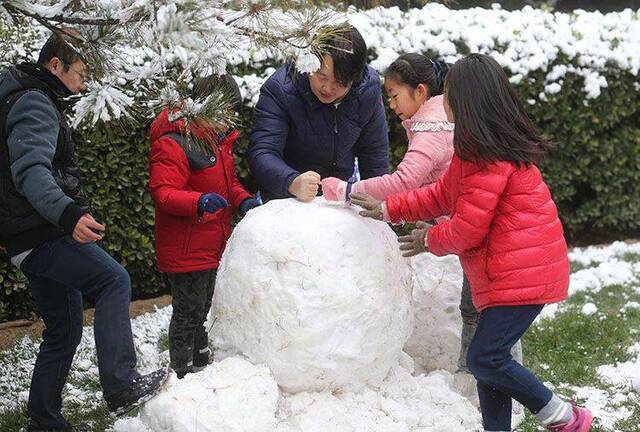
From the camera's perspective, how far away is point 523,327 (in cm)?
334

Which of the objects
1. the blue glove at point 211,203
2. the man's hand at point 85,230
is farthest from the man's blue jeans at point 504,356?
the man's hand at point 85,230

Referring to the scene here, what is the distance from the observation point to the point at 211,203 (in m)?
3.77

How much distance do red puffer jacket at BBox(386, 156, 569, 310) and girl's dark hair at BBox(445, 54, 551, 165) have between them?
5 centimetres

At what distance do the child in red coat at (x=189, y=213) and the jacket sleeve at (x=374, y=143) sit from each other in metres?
0.55

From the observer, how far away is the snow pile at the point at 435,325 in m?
4.06

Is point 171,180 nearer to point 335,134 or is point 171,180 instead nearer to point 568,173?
point 335,134

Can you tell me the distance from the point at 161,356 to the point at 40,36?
1.76 metres

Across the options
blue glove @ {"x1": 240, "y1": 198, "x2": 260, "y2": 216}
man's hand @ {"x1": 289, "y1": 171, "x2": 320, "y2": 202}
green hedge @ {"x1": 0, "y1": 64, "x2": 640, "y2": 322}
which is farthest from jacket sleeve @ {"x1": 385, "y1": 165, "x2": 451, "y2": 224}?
green hedge @ {"x1": 0, "y1": 64, "x2": 640, "y2": 322}

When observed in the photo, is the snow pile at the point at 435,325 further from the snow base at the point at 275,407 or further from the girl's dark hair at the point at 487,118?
the girl's dark hair at the point at 487,118

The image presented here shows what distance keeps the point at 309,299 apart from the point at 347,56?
40.7 inches

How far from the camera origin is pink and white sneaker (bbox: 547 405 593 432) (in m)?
3.46

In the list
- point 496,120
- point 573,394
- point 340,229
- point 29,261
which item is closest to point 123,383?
point 29,261

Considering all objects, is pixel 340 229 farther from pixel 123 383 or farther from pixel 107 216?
pixel 107 216

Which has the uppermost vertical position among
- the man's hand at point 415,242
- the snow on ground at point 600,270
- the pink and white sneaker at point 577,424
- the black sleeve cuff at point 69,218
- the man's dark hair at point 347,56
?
the man's dark hair at point 347,56
